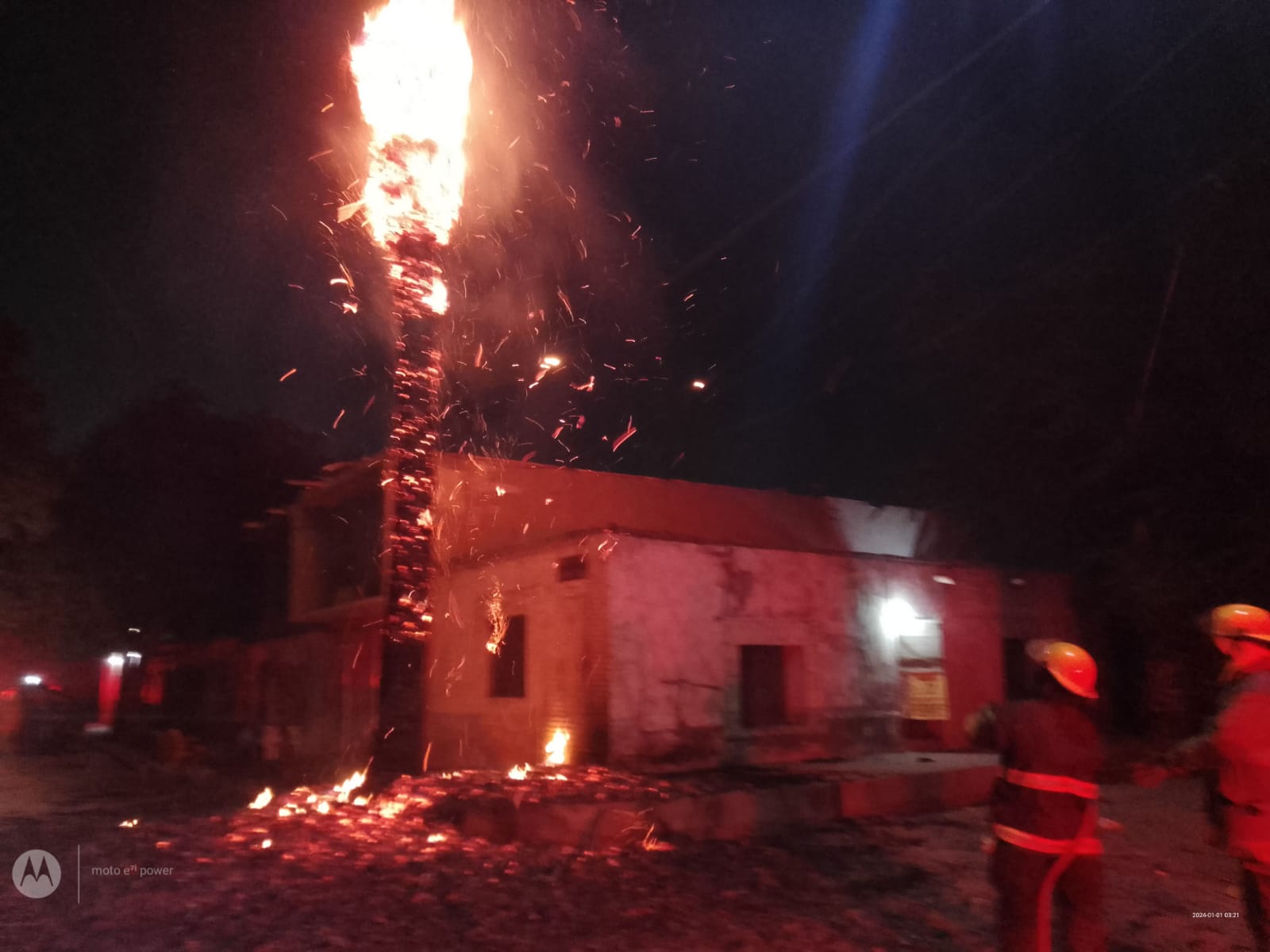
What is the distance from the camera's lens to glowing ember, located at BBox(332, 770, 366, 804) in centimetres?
906

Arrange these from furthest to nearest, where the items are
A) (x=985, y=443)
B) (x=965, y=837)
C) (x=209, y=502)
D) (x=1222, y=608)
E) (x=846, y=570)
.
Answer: (x=209, y=502)
(x=985, y=443)
(x=846, y=570)
(x=965, y=837)
(x=1222, y=608)

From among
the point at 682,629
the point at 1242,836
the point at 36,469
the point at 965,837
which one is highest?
Result: the point at 36,469

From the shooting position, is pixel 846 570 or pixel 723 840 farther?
pixel 846 570

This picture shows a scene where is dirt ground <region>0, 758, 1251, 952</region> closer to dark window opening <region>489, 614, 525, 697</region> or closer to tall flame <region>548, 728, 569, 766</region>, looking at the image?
tall flame <region>548, 728, 569, 766</region>

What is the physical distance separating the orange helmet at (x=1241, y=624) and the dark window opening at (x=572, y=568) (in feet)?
27.9

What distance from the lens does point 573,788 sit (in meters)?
9.36

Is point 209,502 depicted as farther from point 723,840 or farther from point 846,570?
point 723,840

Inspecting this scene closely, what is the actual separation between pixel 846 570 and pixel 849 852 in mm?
6743

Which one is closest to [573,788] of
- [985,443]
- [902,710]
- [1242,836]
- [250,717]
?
[1242,836]

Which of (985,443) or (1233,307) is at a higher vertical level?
(1233,307)

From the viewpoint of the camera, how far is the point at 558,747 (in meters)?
12.4

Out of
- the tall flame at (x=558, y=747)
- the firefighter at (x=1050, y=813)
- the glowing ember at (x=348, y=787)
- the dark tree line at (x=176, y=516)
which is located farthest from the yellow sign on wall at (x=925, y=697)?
the dark tree line at (x=176, y=516)

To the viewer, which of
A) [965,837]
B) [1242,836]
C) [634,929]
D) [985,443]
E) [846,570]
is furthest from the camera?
[985,443]

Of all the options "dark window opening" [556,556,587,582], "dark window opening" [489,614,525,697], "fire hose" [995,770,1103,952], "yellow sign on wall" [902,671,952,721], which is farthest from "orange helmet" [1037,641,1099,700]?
"yellow sign on wall" [902,671,952,721]
